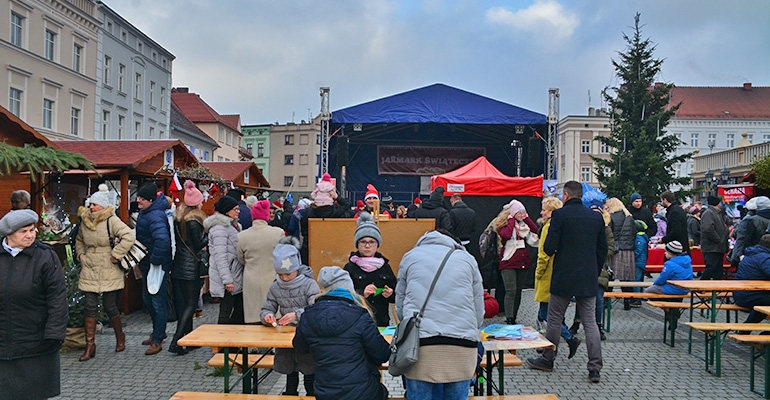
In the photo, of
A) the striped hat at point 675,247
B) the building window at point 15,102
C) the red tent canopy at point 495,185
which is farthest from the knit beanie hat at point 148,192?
the building window at point 15,102

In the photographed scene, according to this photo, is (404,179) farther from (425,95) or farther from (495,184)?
(495,184)

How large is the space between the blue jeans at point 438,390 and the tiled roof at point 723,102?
59803 mm

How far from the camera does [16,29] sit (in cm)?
2325

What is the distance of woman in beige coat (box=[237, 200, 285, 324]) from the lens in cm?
587

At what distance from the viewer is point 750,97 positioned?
5872 centimetres

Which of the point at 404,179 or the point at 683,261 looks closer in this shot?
the point at 683,261

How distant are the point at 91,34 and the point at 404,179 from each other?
1706cm

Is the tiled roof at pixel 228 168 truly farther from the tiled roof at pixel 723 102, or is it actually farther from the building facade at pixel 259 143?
the building facade at pixel 259 143

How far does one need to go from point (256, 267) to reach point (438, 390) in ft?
9.43

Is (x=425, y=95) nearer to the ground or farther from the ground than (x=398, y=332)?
farther from the ground

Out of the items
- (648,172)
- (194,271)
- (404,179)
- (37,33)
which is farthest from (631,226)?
(37,33)

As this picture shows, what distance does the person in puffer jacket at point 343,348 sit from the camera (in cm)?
335

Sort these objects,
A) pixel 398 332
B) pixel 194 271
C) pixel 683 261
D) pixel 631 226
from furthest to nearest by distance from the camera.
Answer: pixel 631 226
pixel 683 261
pixel 194 271
pixel 398 332

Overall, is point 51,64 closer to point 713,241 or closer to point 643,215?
point 643,215
